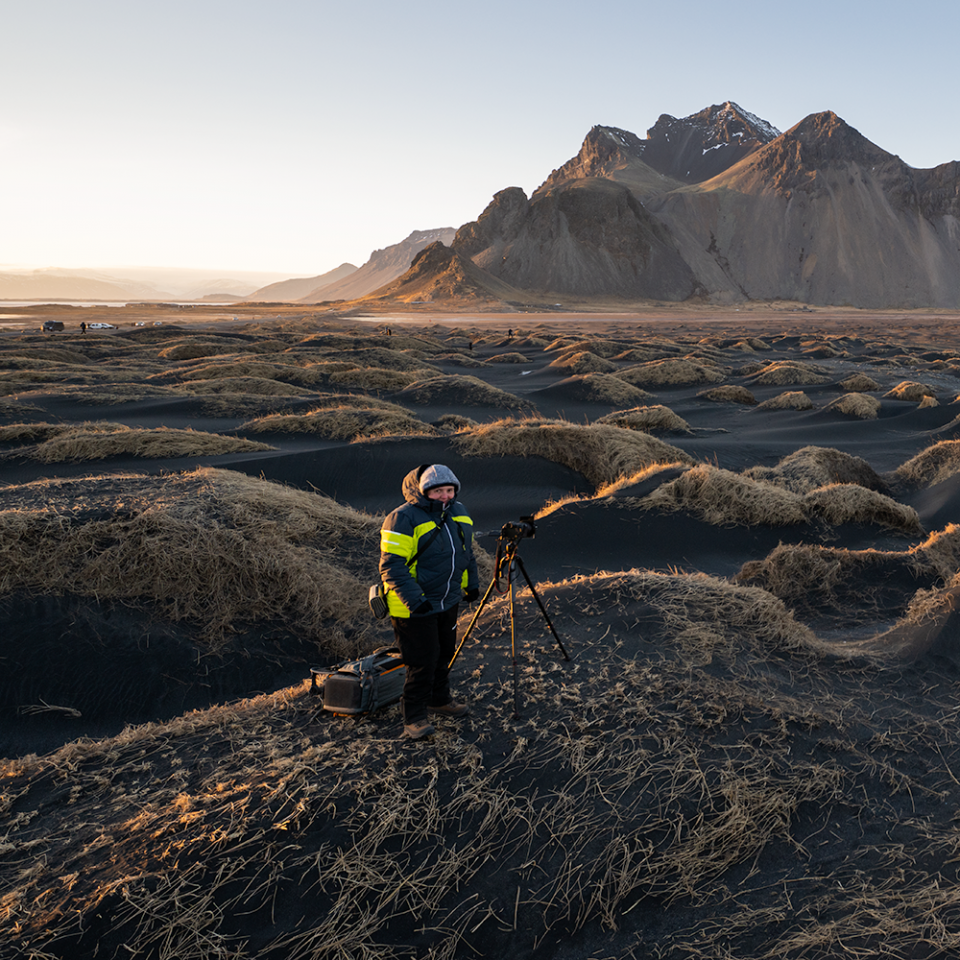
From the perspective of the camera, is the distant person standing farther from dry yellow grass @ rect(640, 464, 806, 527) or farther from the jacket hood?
dry yellow grass @ rect(640, 464, 806, 527)

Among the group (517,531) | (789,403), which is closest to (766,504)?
(517,531)

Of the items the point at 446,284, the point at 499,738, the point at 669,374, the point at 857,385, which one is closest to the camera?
the point at 499,738

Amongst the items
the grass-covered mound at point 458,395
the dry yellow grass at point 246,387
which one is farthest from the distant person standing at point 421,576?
the dry yellow grass at point 246,387

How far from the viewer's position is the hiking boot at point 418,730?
175 inches

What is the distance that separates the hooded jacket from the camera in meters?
4.34

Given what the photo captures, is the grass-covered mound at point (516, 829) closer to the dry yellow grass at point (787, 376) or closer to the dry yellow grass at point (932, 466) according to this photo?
the dry yellow grass at point (932, 466)

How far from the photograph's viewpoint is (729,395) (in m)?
27.7

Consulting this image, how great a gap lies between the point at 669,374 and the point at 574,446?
19.0 meters

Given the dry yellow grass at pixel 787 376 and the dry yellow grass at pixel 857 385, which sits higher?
the dry yellow grass at pixel 787 376

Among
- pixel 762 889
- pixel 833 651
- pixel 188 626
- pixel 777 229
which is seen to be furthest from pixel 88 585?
pixel 777 229

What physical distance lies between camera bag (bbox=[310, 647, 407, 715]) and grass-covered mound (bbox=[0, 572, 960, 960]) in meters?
0.13

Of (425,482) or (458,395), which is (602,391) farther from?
(425,482)

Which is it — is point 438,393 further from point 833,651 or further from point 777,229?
point 777,229

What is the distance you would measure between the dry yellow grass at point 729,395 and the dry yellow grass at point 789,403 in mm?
1601
